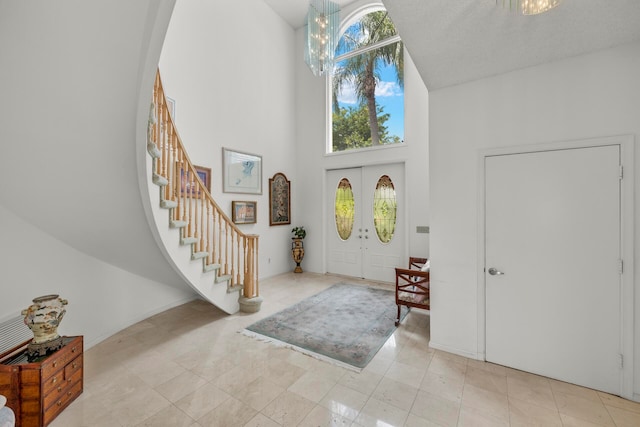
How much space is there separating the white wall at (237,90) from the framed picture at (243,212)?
10cm

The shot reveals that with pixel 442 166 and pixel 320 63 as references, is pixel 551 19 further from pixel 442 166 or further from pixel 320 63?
pixel 320 63

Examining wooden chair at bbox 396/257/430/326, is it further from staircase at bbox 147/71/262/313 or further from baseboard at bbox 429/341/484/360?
staircase at bbox 147/71/262/313

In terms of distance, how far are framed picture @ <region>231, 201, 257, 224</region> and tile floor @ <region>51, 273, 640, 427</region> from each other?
2.35m

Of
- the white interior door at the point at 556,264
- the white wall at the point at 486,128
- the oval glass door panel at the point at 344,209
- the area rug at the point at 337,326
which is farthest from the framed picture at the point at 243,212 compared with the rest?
the white interior door at the point at 556,264

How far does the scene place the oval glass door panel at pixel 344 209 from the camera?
18.5ft

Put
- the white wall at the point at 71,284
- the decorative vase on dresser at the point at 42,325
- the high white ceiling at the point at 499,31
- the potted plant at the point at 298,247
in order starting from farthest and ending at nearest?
the potted plant at the point at 298,247
the white wall at the point at 71,284
the decorative vase on dresser at the point at 42,325
the high white ceiling at the point at 499,31

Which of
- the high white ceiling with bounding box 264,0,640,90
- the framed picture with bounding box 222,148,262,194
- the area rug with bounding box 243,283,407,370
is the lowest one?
the area rug with bounding box 243,283,407,370

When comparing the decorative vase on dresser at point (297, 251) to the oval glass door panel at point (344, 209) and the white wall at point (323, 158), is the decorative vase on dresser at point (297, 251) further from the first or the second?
the oval glass door panel at point (344, 209)

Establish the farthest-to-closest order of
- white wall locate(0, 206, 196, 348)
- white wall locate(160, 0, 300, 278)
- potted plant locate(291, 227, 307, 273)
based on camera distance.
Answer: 1. potted plant locate(291, 227, 307, 273)
2. white wall locate(160, 0, 300, 278)
3. white wall locate(0, 206, 196, 348)

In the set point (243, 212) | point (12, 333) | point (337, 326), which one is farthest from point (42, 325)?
point (243, 212)

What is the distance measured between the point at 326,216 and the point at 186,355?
3.87 m

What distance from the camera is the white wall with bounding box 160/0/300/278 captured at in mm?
3996

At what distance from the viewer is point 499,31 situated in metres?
1.88

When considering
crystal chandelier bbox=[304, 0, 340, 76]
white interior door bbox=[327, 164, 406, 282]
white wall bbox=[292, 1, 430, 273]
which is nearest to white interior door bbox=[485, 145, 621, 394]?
white wall bbox=[292, 1, 430, 273]
